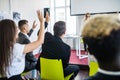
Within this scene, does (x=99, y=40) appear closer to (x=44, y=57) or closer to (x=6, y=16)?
(x=44, y=57)

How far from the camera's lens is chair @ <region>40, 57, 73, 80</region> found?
8.77ft

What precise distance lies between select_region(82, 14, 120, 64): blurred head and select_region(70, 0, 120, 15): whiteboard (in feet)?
17.9

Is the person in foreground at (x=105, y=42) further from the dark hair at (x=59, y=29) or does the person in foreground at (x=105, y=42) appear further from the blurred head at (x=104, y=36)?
the dark hair at (x=59, y=29)

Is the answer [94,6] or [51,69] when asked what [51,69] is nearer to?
[51,69]

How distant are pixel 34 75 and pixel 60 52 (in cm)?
134

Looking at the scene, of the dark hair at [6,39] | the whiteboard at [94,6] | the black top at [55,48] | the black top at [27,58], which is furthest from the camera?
the whiteboard at [94,6]

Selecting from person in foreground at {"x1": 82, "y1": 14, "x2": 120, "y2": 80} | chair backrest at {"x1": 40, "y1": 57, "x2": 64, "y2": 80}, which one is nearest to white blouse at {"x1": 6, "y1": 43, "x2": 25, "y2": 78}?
chair backrest at {"x1": 40, "y1": 57, "x2": 64, "y2": 80}

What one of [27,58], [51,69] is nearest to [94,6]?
[27,58]

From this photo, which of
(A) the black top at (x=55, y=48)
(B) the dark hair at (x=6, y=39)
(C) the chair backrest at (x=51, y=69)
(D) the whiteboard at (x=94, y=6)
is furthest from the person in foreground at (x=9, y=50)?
(D) the whiteboard at (x=94, y=6)

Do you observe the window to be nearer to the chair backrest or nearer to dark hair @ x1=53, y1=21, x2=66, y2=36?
dark hair @ x1=53, y1=21, x2=66, y2=36

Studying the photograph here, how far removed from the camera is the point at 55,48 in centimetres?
291

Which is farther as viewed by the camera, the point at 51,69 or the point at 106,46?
the point at 51,69

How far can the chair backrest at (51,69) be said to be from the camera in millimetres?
2674

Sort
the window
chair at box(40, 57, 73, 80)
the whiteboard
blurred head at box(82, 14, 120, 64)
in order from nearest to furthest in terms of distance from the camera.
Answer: blurred head at box(82, 14, 120, 64) → chair at box(40, 57, 73, 80) → the whiteboard → the window
